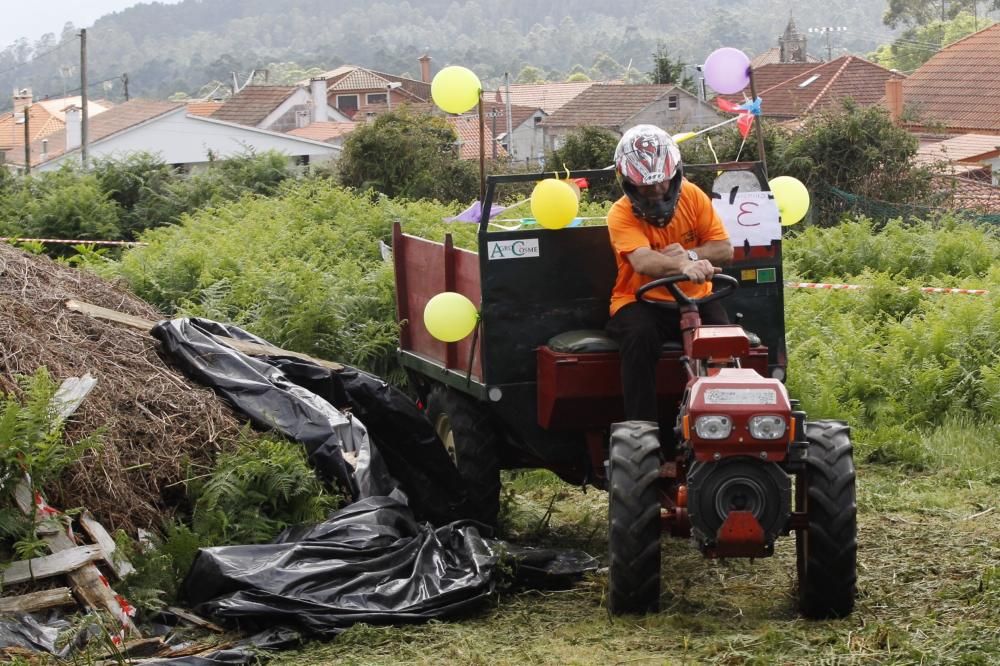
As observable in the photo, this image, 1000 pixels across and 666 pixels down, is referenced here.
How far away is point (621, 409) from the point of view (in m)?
7.12

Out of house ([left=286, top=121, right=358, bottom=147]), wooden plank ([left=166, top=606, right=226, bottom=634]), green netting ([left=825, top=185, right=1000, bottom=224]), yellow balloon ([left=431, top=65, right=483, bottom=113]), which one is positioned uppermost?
yellow balloon ([left=431, top=65, right=483, bottom=113])

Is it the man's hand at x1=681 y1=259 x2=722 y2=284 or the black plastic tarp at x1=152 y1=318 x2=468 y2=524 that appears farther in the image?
the black plastic tarp at x1=152 y1=318 x2=468 y2=524

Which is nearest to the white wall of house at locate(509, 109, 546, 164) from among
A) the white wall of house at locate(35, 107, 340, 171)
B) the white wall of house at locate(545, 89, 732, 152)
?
the white wall of house at locate(545, 89, 732, 152)

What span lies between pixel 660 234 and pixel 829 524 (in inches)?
72.0

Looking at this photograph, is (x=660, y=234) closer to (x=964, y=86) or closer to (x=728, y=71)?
(x=728, y=71)

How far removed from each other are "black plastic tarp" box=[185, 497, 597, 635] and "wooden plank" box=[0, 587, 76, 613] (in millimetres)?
549

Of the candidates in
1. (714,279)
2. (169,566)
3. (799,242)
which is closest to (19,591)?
(169,566)

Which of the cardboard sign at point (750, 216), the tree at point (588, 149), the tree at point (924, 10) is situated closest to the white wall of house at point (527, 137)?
the tree at point (588, 149)

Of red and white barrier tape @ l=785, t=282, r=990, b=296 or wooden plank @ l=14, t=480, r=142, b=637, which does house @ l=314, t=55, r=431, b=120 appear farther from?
wooden plank @ l=14, t=480, r=142, b=637

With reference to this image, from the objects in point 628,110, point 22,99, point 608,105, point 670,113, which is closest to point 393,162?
point 670,113

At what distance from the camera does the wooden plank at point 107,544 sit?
6.46 metres

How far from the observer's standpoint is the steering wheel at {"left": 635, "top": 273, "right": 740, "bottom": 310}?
6.60m

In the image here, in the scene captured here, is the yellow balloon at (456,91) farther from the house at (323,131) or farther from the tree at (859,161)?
the house at (323,131)

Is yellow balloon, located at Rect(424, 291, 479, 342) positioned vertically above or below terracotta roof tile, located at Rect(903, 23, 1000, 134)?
above
